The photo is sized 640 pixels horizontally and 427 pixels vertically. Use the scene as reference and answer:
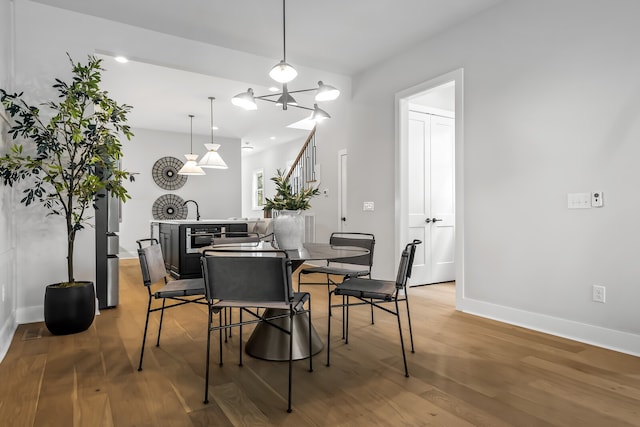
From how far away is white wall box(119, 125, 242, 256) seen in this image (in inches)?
310

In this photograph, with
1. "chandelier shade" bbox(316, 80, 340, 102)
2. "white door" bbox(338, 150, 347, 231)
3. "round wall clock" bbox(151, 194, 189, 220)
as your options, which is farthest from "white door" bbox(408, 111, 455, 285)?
"round wall clock" bbox(151, 194, 189, 220)

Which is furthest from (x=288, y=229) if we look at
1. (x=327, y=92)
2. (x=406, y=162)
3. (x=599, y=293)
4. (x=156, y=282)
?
(x=406, y=162)

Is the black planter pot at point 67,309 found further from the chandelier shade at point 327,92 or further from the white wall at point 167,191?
the white wall at point 167,191

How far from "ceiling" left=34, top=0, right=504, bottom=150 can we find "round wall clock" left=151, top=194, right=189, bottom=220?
3.08 metres

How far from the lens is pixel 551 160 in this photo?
294 cm

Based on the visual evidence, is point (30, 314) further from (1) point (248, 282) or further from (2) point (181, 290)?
(1) point (248, 282)

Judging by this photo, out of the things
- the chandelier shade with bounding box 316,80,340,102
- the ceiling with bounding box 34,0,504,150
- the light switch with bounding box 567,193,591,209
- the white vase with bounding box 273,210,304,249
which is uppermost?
the ceiling with bounding box 34,0,504,150

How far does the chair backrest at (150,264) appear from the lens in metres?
2.26

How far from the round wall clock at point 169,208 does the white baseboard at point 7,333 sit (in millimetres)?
5202

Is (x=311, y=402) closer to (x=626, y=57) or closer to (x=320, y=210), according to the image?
(x=626, y=57)

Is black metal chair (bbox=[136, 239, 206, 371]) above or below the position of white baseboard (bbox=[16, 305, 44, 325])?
above

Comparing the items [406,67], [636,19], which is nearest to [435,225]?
[406,67]

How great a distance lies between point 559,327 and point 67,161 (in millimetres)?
4422

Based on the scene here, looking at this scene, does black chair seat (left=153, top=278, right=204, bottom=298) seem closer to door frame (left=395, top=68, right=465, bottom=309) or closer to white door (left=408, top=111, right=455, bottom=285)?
door frame (left=395, top=68, right=465, bottom=309)
